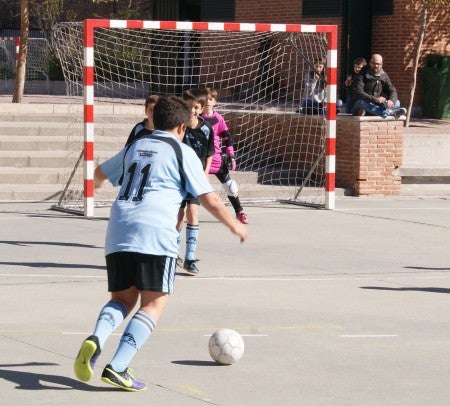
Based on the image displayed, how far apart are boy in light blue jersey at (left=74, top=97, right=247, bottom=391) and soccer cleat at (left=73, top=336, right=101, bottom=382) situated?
0.13 metres

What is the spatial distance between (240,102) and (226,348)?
53.7ft

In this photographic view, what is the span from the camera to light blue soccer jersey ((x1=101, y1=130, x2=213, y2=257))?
7.25m

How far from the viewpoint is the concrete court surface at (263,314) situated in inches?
291

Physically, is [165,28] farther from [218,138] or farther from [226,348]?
[226,348]

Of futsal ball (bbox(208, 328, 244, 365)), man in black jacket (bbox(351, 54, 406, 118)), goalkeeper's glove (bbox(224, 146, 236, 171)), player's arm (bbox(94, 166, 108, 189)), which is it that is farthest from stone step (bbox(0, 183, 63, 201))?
futsal ball (bbox(208, 328, 244, 365))

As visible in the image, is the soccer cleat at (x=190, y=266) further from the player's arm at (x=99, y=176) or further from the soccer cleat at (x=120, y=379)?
the soccer cleat at (x=120, y=379)

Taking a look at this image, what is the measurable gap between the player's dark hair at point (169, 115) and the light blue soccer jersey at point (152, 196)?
6cm

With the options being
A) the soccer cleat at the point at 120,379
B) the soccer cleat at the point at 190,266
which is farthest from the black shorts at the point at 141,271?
the soccer cleat at the point at 190,266

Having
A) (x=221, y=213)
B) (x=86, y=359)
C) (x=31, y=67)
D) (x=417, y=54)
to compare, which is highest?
(x=417, y=54)

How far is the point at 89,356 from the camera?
22.9 feet

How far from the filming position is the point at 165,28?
55.9 feet

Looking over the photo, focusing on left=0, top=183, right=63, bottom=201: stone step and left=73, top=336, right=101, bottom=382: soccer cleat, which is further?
left=0, top=183, right=63, bottom=201: stone step

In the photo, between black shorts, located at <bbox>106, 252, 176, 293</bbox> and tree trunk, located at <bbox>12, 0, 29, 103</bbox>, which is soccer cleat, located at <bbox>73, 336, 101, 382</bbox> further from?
tree trunk, located at <bbox>12, 0, 29, 103</bbox>

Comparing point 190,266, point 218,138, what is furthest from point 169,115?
point 218,138
